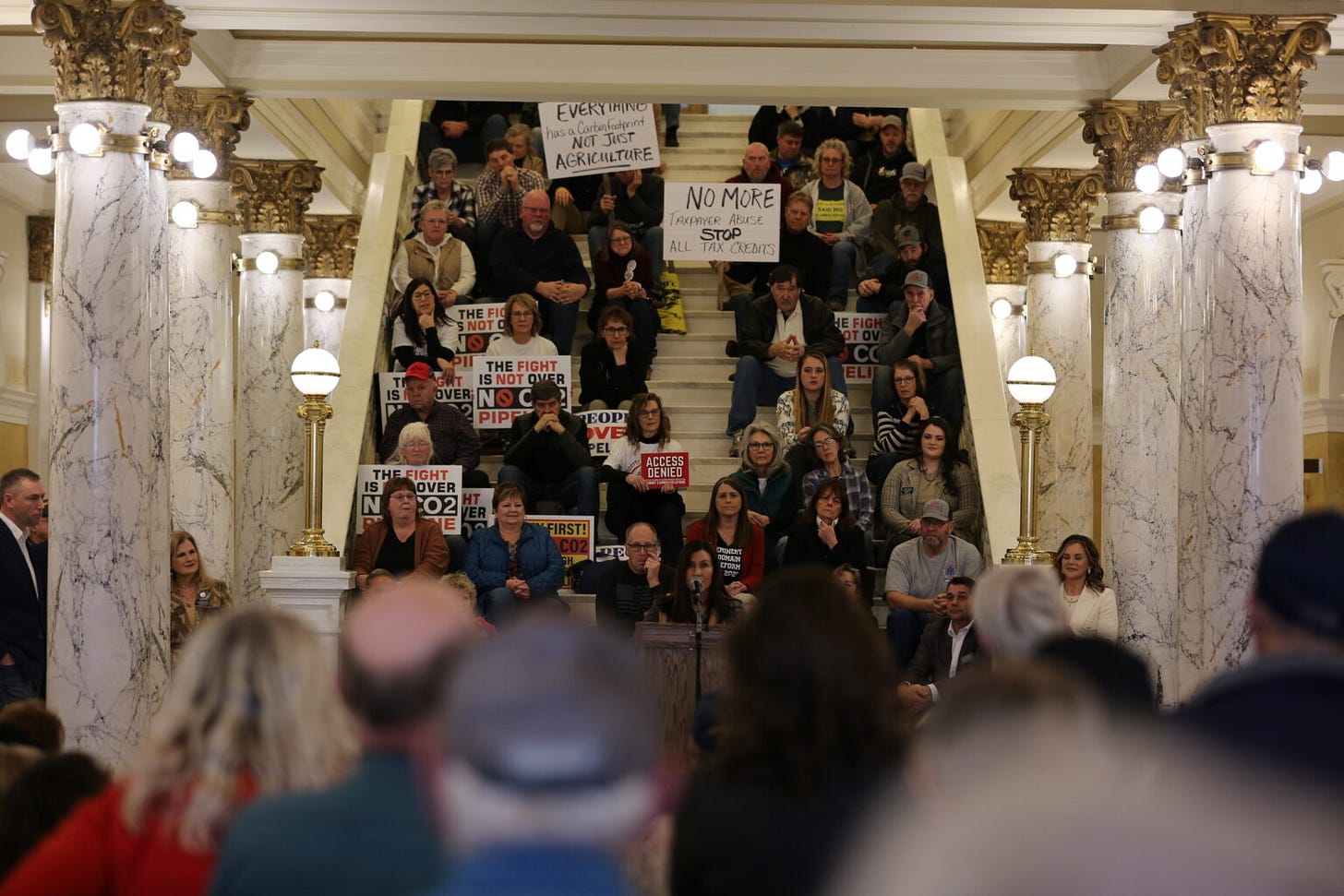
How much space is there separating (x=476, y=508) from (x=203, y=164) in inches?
138

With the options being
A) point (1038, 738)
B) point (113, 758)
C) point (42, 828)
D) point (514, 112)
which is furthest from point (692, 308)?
point (1038, 738)

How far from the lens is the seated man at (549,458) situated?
13.6 m

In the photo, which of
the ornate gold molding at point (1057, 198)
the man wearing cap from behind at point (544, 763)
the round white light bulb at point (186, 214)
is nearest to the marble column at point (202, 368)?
the round white light bulb at point (186, 214)

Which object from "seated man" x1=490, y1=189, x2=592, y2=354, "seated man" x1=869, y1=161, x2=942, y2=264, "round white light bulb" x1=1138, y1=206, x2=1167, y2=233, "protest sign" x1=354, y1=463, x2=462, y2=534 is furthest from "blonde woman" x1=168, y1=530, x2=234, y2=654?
"seated man" x1=869, y1=161, x2=942, y2=264

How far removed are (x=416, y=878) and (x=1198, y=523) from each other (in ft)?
28.3

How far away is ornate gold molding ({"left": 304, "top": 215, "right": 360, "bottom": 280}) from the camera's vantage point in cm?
2030

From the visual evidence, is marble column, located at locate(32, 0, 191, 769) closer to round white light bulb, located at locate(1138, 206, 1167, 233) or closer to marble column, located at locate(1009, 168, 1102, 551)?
round white light bulb, located at locate(1138, 206, 1167, 233)

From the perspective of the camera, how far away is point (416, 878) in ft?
8.54

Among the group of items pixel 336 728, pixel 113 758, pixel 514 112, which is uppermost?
pixel 514 112

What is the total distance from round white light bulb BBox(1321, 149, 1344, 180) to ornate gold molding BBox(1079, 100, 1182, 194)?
237 cm

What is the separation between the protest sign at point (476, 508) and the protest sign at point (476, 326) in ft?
6.67

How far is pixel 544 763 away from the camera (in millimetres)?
1720

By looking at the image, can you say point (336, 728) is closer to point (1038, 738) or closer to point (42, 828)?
point (42, 828)

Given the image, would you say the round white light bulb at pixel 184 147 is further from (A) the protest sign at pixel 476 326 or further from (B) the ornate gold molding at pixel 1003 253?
(B) the ornate gold molding at pixel 1003 253
